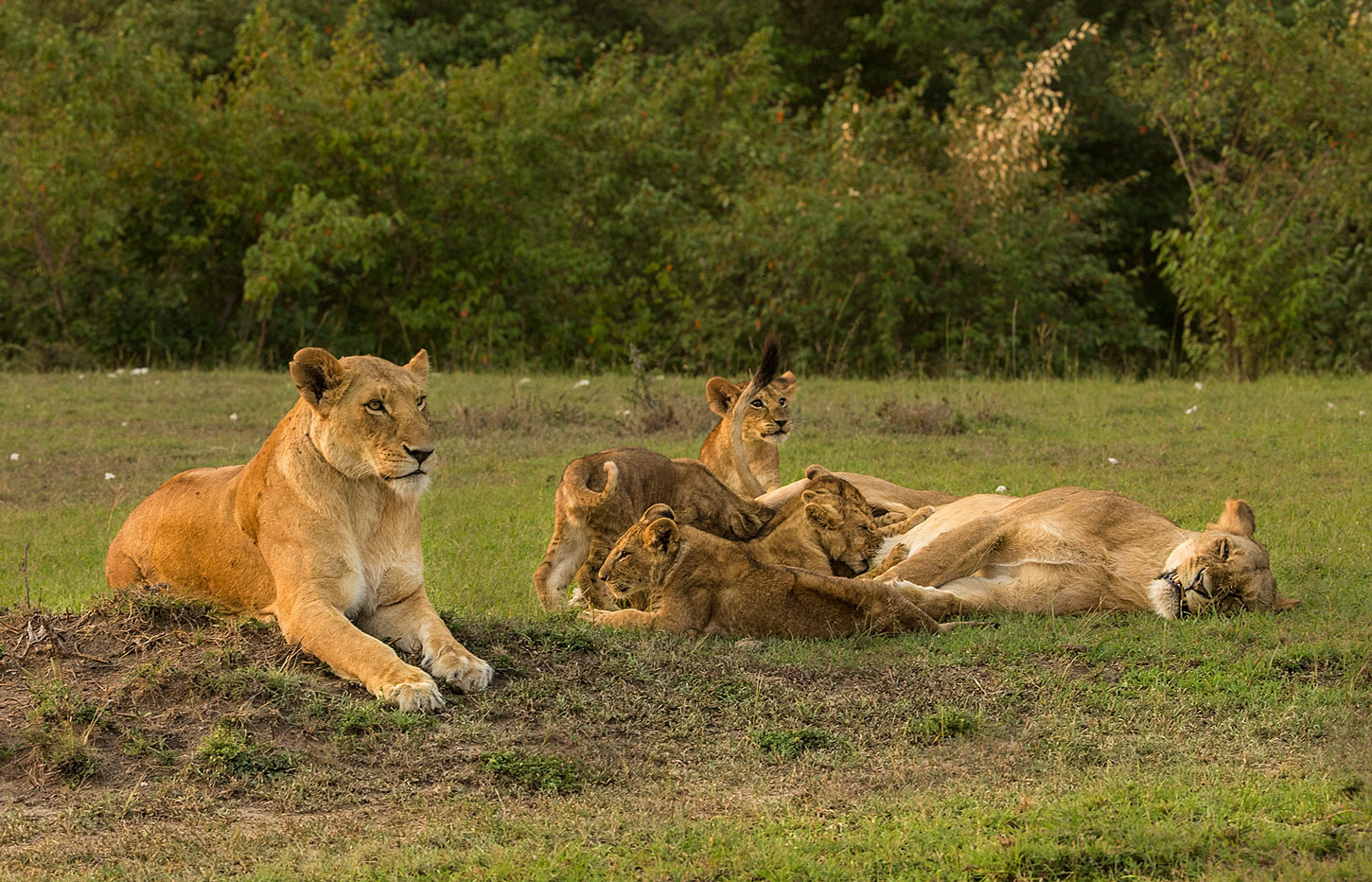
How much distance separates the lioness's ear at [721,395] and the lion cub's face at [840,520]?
196cm

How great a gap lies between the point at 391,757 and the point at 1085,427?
8.83 metres

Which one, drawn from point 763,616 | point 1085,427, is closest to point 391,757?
point 763,616

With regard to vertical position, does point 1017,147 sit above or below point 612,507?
above

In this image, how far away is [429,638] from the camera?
561 centimetres

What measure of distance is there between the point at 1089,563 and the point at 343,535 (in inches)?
137

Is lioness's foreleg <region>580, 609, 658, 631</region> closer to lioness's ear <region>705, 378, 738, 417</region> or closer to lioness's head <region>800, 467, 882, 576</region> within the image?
lioness's head <region>800, 467, 882, 576</region>

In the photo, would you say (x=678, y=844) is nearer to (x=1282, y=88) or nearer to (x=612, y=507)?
(x=612, y=507)

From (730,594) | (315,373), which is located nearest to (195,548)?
(315,373)

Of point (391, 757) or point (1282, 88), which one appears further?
point (1282, 88)

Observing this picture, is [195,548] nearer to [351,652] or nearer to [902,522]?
[351,652]

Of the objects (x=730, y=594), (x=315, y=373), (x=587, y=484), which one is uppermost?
(x=315, y=373)

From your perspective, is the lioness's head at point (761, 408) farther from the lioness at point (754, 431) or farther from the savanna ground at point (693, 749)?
the savanna ground at point (693, 749)

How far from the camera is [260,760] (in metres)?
4.80

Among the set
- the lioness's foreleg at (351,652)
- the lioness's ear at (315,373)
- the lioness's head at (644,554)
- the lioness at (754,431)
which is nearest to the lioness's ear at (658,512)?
the lioness's head at (644,554)
